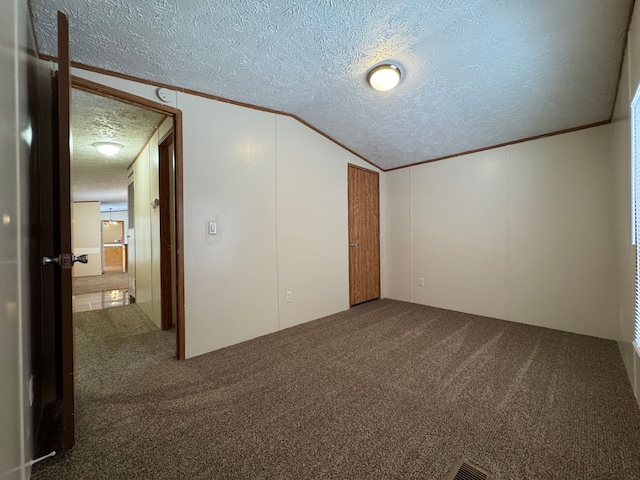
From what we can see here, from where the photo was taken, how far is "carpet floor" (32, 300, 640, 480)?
1.28 meters

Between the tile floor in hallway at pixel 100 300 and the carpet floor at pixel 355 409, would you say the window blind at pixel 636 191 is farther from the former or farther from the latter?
the tile floor in hallway at pixel 100 300

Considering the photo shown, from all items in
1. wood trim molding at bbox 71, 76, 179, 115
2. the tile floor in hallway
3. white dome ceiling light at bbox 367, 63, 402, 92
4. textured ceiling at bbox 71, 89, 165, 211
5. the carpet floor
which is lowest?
the carpet floor

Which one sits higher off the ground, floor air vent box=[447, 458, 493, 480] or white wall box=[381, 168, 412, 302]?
white wall box=[381, 168, 412, 302]

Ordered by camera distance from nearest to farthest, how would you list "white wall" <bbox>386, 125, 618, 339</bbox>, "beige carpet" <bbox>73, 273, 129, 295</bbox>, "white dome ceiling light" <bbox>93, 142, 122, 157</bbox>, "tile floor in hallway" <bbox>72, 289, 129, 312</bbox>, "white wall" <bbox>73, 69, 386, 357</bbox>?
"white wall" <bbox>73, 69, 386, 357</bbox> → "white wall" <bbox>386, 125, 618, 339</bbox> → "white dome ceiling light" <bbox>93, 142, 122, 157</bbox> → "tile floor in hallway" <bbox>72, 289, 129, 312</bbox> → "beige carpet" <bbox>73, 273, 129, 295</bbox>

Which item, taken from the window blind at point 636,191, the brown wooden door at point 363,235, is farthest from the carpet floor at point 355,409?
the brown wooden door at point 363,235

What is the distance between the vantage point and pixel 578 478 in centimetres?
119

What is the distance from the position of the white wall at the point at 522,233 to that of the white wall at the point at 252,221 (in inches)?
58.2

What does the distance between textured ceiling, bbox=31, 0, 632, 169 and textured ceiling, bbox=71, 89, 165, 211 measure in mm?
765

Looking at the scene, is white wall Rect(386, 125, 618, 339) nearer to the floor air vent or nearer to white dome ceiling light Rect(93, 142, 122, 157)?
the floor air vent

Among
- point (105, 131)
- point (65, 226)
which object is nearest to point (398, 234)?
point (65, 226)

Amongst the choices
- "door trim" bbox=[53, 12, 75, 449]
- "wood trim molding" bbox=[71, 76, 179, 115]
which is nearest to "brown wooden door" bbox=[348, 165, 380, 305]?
"wood trim molding" bbox=[71, 76, 179, 115]

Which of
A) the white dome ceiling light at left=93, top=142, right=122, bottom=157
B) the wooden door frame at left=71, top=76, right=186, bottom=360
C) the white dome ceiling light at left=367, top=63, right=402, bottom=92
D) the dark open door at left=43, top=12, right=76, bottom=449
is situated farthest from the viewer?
the white dome ceiling light at left=93, top=142, right=122, bottom=157

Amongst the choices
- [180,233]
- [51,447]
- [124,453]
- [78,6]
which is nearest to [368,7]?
[78,6]

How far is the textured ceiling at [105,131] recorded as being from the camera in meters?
2.63
